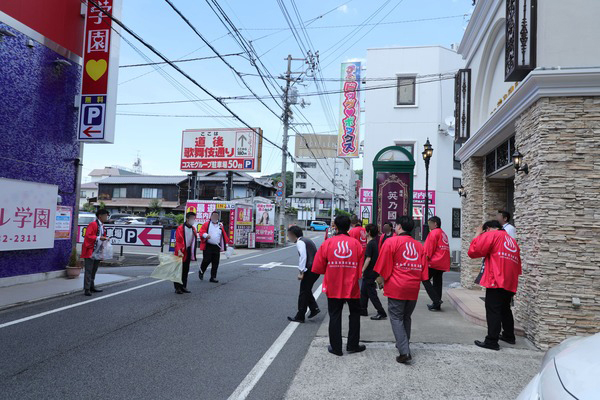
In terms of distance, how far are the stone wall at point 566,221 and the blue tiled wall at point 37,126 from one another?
10.1 metres

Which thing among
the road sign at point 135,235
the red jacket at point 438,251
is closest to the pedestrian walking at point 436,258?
the red jacket at point 438,251

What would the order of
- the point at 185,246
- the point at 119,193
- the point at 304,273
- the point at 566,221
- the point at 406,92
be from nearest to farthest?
the point at 566,221
the point at 304,273
the point at 185,246
the point at 406,92
the point at 119,193

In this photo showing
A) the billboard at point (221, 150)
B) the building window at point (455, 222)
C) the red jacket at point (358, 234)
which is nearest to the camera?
the red jacket at point (358, 234)

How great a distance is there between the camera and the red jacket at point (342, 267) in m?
5.14

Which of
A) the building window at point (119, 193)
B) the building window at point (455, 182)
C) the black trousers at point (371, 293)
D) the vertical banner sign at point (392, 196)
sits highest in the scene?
the building window at point (455, 182)

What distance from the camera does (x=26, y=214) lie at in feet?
30.2

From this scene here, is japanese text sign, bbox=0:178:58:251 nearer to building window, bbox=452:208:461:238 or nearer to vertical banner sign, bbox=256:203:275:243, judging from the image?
vertical banner sign, bbox=256:203:275:243

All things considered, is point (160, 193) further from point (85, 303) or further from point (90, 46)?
point (85, 303)

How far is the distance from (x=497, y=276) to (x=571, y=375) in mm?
3768

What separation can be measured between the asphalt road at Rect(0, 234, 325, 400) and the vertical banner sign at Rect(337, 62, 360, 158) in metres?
16.8

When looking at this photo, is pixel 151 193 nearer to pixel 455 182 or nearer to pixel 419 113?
pixel 419 113

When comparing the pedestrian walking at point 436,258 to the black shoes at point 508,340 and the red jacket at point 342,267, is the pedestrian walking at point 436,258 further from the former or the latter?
the red jacket at point 342,267

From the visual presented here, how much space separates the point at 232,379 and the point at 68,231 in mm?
8522

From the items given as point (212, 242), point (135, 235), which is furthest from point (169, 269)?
point (135, 235)
